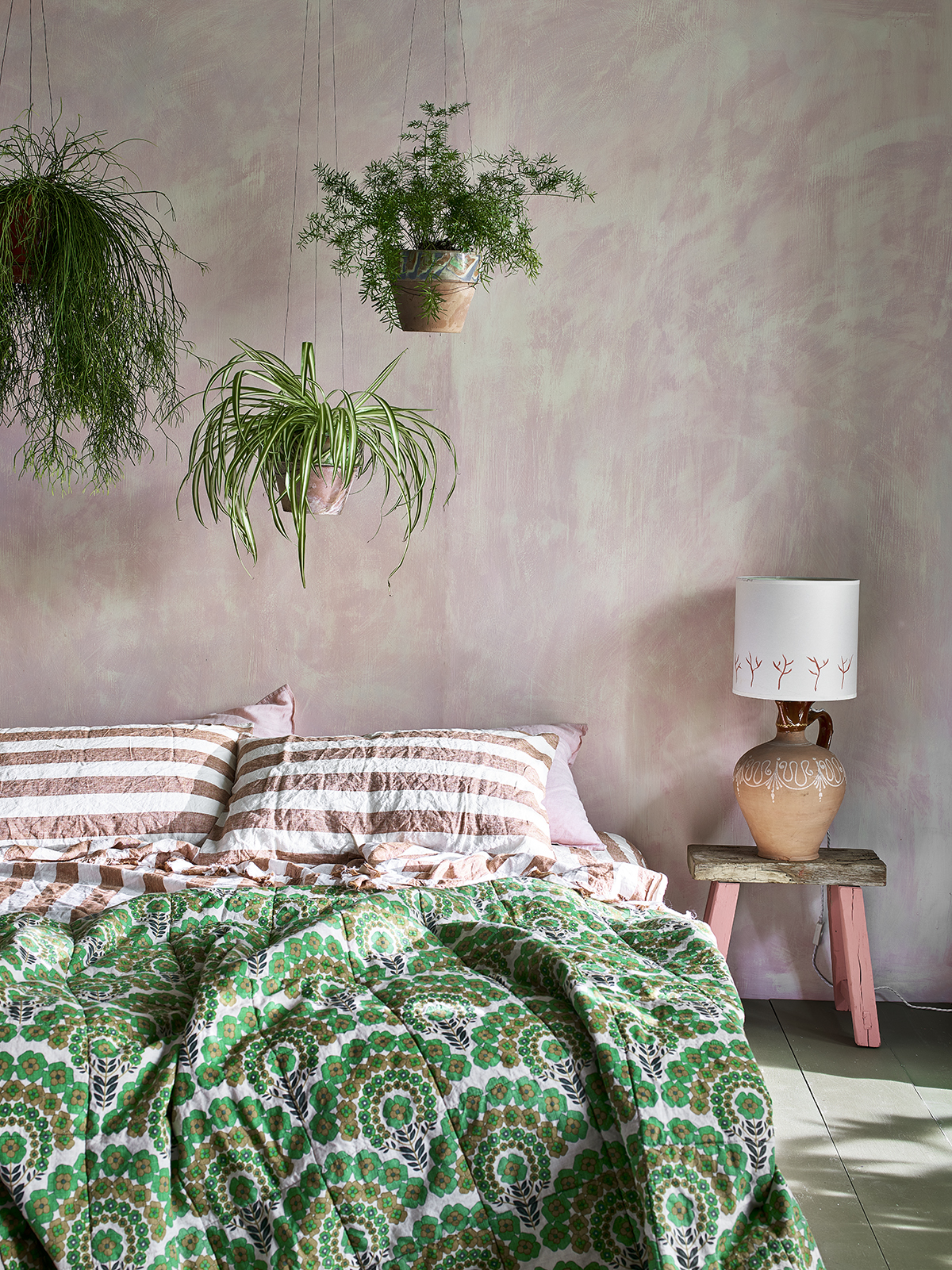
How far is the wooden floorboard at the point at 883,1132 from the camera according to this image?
6.66 feet

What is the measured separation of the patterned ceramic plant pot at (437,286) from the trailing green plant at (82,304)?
0.62 m

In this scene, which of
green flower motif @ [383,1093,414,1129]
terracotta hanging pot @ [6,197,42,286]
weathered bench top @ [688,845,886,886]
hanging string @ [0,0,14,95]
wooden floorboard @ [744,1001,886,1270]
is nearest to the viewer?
green flower motif @ [383,1093,414,1129]

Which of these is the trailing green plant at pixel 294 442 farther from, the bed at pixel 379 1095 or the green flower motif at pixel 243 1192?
the green flower motif at pixel 243 1192

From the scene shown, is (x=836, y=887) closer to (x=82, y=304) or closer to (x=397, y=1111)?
(x=397, y=1111)

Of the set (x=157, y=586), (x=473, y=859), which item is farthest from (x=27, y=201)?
(x=473, y=859)

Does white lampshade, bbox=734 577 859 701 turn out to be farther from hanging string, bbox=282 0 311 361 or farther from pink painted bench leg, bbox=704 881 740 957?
hanging string, bbox=282 0 311 361

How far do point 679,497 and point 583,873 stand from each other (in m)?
1.21

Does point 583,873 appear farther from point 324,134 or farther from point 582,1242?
point 324,134

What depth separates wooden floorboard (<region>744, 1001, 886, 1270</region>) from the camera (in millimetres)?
1984

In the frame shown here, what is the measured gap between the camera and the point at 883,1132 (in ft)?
7.89

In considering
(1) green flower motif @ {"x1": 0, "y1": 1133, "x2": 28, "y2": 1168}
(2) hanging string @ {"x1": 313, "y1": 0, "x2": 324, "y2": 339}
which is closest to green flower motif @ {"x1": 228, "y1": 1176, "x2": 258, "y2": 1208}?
(1) green flower motif @ {"x1": 0, "y1": 1133, "x2": 28, "y2": 1168}

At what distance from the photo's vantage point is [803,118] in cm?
301

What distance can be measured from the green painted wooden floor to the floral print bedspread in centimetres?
65

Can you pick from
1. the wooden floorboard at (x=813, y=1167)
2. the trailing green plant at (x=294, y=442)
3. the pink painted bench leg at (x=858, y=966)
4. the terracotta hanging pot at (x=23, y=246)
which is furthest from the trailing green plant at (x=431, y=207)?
the wooden floorboard at (x=813, y=1167)
